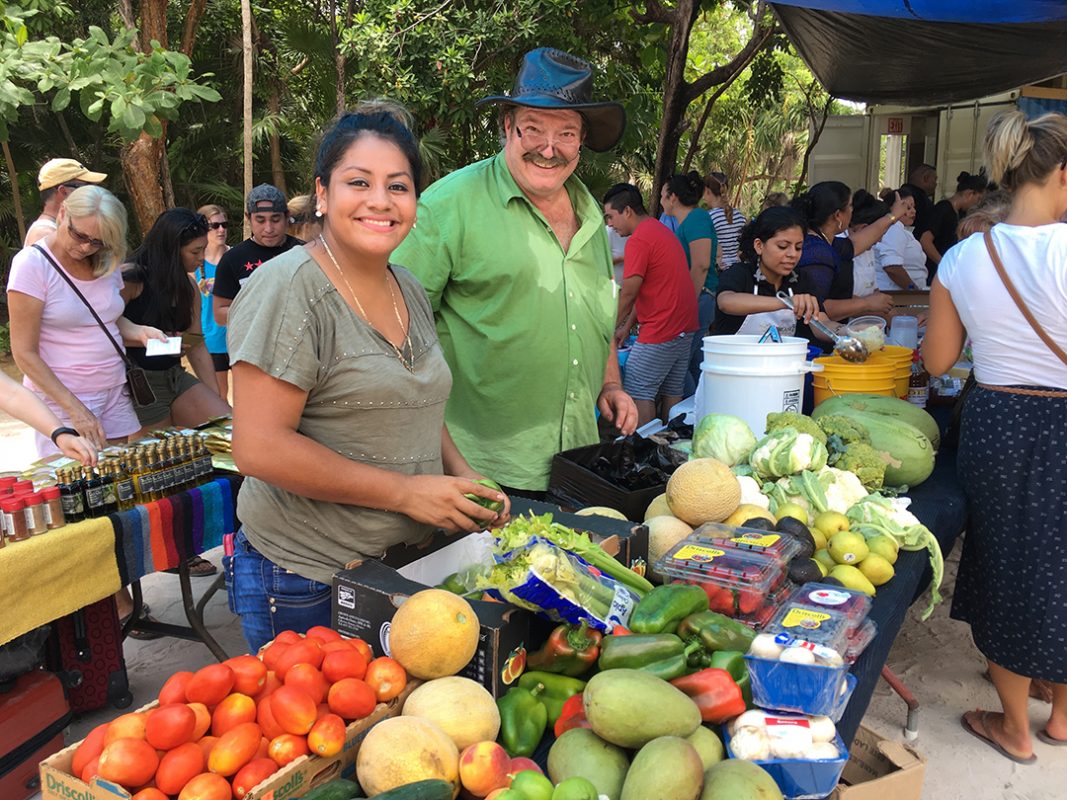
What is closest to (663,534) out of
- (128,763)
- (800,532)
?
A: (800,532)

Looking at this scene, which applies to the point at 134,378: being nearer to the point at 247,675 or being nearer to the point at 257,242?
the point at 257,242

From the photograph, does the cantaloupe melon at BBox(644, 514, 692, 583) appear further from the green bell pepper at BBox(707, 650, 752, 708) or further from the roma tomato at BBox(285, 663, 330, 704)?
the roma tomato at BBox(285, 663, 330, 704)

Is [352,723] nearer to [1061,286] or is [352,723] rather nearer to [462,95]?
[1061,286]

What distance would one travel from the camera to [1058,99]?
32.9 ft

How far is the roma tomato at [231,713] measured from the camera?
4.65 ft

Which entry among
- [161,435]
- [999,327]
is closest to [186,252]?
[161,435]

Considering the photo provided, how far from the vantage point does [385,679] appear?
1.54 metres

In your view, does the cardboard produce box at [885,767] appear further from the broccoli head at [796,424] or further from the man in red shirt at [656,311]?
the man in red shirt at [656,311]

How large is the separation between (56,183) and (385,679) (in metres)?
3.92

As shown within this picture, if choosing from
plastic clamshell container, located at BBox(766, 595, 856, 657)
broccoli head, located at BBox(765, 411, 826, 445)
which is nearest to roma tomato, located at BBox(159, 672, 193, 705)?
plastic clamshell container, located at BBox(766, 595, 856, 657)

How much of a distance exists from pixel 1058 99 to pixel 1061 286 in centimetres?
909

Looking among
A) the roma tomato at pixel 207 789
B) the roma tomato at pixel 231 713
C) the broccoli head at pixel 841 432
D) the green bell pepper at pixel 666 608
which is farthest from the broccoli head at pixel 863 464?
the roma tomato at pixel 207 789

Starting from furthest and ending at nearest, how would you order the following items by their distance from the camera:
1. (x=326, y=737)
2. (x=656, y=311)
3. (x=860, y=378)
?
1. (x=656, y=311)
2. (x=860, y=378)
3. (x=326, y=737)

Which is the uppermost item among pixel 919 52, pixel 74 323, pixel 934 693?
pixel 919 52
